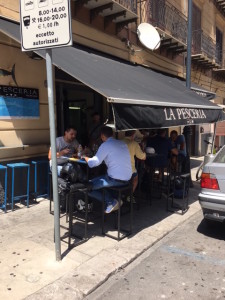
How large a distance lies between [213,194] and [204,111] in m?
2.88

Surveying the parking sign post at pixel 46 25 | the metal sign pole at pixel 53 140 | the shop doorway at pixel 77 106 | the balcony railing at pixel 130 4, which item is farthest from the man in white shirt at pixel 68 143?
the balcony railing at pixel 130 4

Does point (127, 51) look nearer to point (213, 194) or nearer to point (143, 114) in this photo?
point (143, 114)

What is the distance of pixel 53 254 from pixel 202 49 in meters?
13.2

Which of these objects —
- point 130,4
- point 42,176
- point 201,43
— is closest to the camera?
point 42,176

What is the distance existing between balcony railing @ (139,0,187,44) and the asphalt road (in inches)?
307

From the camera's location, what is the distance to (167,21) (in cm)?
1149

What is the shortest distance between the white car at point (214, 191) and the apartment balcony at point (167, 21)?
669cm

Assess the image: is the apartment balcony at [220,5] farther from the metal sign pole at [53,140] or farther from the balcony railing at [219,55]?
the metal sign pole at [53,140]

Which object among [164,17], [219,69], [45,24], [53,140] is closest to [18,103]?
[53,140]

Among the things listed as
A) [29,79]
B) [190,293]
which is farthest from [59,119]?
[190,293]

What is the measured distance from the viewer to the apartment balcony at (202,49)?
14.1 meters

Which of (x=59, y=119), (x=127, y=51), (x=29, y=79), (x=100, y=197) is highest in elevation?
(x=127, y=51)

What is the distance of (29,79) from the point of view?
6.13 m

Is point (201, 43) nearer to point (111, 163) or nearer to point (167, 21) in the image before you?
point (167, 21)
